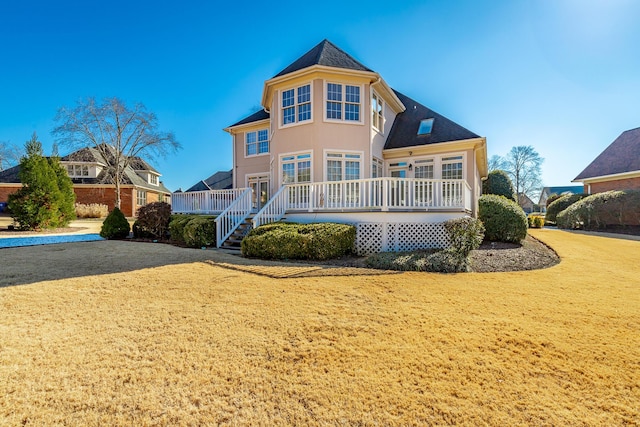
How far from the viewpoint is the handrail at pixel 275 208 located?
10.4 m

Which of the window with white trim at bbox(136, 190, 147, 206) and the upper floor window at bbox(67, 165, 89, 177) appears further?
the window with white trim at bbox(136, 190, 147, 206)

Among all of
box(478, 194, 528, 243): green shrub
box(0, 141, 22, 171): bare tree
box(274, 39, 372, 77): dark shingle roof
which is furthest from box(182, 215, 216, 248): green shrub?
box(0, 141, 22, 171): bare tree

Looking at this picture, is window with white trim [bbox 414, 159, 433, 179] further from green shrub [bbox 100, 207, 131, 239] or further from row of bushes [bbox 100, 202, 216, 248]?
green shrub [bbox 100, 207, 131, 239]

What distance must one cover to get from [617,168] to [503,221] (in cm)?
1914

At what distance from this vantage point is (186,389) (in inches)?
90.5

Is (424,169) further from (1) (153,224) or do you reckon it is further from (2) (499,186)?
(1) (153,224)

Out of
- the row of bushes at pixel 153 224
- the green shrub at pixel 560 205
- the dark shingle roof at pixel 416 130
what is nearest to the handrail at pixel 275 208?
the row of bushes at pixel 153 224

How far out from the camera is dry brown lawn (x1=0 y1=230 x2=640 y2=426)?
2.09m

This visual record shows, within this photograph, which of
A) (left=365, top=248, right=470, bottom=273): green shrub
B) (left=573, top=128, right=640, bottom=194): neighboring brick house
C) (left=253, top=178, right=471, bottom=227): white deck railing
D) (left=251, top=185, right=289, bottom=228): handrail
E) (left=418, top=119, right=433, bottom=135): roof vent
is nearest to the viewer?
(left=365, top=248, right=470, bottom=273): green shrub

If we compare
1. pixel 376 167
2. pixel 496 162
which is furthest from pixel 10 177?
pixel 496 162

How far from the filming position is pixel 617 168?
2119 cm

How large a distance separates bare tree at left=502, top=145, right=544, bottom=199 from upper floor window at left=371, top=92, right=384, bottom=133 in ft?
123

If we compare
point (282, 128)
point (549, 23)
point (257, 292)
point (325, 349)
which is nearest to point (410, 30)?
point (549, 23)

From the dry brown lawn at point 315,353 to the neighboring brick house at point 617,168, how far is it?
22.0 metres
